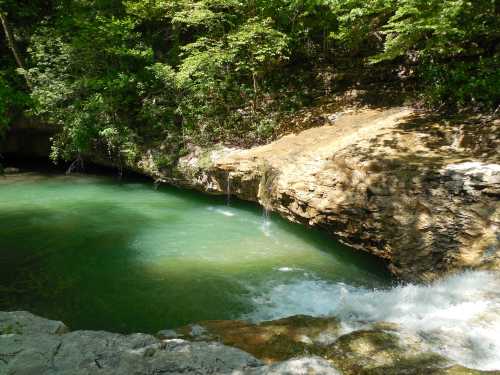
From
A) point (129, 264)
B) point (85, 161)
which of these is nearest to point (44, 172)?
point (85, 161)

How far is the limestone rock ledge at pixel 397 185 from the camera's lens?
5.90m

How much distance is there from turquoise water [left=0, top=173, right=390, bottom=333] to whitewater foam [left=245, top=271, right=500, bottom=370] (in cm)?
9

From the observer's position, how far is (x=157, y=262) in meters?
7.80

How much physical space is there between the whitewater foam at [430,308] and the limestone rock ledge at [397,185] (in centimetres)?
61

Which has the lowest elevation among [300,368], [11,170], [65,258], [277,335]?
[65,258]

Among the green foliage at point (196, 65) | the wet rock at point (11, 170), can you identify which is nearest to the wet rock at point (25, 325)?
the green foliage at point (196, 65)

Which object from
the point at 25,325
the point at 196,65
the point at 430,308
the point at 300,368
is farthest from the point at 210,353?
the point at 196,65

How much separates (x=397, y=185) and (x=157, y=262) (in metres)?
4.75

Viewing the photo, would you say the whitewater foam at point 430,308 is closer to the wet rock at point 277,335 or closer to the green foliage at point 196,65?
the wet rock at point 277,335

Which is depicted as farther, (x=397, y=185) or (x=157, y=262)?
(x=157, y=262)

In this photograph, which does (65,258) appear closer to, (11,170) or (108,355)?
(108,355)

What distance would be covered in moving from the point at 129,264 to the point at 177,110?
6942 mm

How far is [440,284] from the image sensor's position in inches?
221

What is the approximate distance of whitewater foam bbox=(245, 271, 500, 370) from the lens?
3561 mm
